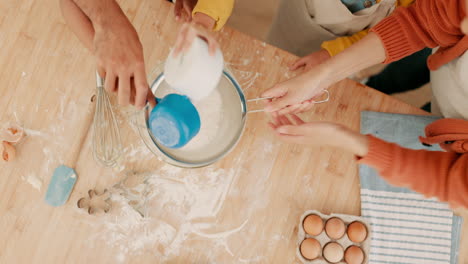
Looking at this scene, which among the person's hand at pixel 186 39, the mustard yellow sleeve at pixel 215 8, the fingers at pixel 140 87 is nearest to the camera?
the person's hand at pixel 186 39

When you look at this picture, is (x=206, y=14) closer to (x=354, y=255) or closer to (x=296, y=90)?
(x=296, y=90)

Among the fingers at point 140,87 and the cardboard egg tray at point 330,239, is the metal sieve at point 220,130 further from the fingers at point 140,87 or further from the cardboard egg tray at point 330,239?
the cardboard egg tray at point 330,239

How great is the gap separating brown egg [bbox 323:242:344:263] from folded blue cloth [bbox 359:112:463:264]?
0.07 m

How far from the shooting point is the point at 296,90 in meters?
0.71

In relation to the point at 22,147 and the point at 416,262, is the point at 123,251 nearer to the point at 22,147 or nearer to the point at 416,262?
the point at 22,147

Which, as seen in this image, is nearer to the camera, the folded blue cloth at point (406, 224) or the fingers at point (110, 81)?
the fingers at point (110, 81)

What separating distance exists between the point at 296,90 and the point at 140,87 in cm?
30

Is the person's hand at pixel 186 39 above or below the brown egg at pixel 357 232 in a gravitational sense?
above

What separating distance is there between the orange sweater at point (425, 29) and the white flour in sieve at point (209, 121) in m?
0.34

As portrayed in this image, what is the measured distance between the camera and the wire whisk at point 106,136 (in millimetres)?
754

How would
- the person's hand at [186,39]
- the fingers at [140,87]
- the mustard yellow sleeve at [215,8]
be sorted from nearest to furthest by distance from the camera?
the person's hand at [186,39] → the fingers at [140,87] → the mustard yellow sleeve at [215,8]

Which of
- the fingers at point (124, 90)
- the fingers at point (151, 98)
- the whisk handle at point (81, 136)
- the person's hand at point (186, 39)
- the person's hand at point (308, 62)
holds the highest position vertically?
the person's hand at point (186, 39)

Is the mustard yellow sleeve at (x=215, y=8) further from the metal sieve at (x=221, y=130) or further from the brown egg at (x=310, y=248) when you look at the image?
the brown egg at (x=310, y=248)

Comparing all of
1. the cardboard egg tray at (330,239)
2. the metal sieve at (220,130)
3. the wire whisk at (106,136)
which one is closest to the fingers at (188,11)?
the metal sieve at (220,130)
